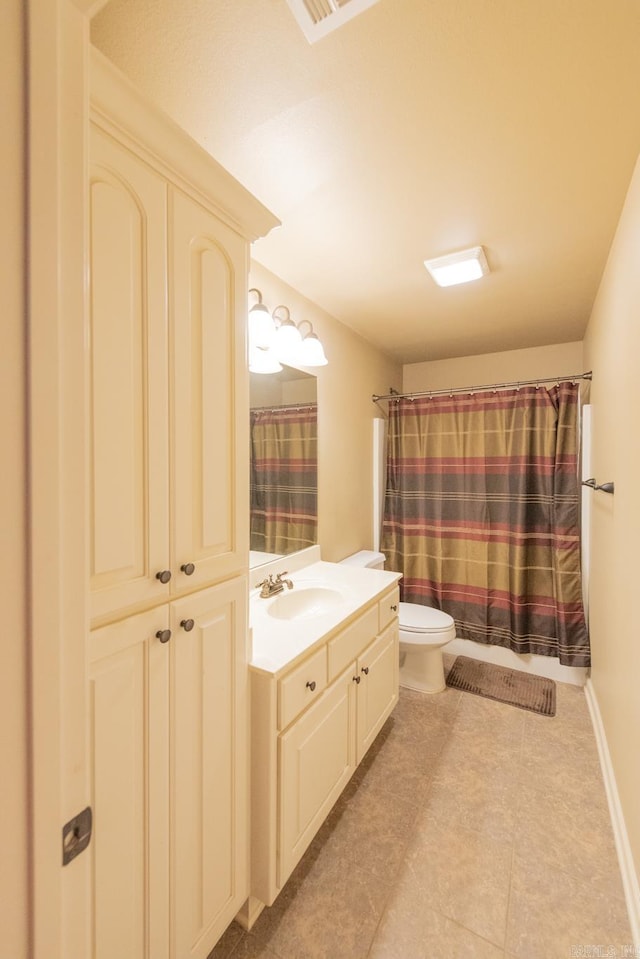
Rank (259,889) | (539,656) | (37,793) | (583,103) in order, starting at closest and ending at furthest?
(37,793) < (583,103) < (259,889) < (539,656)

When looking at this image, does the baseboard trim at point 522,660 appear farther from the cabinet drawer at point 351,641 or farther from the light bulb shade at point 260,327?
the light bulb shade at point 260,327

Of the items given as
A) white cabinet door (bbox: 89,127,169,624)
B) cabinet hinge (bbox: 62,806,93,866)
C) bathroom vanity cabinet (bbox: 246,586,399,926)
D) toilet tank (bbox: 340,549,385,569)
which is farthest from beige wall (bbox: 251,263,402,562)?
cabinet hinge (bbox: 62,806,93,866)

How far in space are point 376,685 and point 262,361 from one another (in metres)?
1.58

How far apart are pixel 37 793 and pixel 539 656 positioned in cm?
289

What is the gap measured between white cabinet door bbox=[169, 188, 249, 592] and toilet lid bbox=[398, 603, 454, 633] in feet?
5.03

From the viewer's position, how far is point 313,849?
1417 millimetres

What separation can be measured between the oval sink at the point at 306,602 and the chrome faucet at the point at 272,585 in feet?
0.12

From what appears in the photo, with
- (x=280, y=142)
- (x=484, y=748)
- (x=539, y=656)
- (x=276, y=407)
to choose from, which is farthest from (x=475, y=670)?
(x=280, y=142)

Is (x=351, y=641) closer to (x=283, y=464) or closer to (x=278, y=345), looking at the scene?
(x=283, y=464)

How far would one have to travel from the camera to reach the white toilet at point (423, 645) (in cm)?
227

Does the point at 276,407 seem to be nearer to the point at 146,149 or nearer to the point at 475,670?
the point at 146,149

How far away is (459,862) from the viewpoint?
137 centimetres

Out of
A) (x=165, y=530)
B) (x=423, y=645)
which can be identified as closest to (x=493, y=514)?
(x=423, y=645)

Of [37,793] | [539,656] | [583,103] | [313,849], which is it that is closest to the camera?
[37,793]
